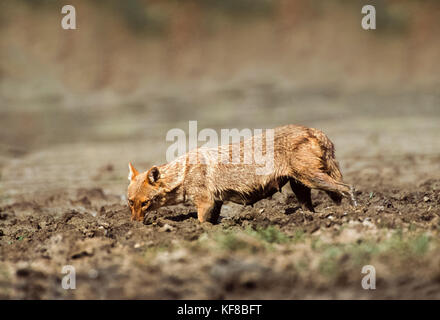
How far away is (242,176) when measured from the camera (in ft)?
24.8

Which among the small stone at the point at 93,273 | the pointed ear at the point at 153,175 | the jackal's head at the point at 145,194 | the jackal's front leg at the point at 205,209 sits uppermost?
the pointed ear at the point at 153,175

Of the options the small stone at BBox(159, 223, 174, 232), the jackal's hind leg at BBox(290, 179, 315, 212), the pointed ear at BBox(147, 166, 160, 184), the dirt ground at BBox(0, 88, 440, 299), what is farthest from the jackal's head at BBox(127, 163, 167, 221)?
the jackal's hind leg at BBox(290, 179, 315, 212)

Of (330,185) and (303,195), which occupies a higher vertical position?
(330,185)

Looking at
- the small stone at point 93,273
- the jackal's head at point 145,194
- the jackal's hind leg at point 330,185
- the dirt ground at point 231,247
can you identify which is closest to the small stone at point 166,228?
the dirt ground at point 231,247

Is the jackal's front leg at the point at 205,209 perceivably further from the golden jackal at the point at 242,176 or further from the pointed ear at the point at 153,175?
the pointed ear at the point at 153,175

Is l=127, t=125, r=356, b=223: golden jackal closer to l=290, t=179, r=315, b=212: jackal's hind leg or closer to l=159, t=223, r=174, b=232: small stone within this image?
l=290, t=179, r=315, b=212: jackal's hind leg

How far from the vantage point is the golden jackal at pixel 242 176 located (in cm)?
719

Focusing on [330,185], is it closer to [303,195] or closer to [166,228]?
[303,195]

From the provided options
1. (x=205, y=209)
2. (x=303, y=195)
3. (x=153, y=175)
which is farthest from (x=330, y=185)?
(x=153, y=175)

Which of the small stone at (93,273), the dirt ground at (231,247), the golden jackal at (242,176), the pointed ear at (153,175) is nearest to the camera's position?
the dirt ground at (231,247)

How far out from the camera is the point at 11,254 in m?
6.44

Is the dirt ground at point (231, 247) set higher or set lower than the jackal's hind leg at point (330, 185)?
lower
